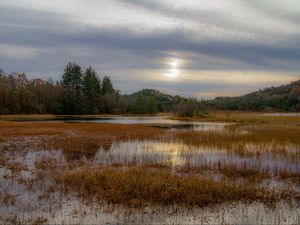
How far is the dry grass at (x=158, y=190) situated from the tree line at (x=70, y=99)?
82.5 metres

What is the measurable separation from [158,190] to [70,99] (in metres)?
104

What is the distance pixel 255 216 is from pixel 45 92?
377 ft

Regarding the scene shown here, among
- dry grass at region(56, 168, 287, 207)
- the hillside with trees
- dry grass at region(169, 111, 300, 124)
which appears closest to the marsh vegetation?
dry grass at region(56, 168, 287, 207)

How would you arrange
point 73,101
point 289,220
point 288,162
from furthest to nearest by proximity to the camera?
point 73,101, point 288,162, point 289,220

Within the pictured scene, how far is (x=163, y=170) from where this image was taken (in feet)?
56.0

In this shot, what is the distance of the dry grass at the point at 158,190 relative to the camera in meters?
11.8

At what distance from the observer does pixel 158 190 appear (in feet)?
41.7

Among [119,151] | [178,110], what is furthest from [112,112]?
[119,151]

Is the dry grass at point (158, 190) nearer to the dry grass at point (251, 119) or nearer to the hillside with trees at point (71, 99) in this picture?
the dry grass at point (251, 119)

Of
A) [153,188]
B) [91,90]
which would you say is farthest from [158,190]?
[91,90]

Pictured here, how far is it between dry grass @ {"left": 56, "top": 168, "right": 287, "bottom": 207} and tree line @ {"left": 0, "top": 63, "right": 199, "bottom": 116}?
271 feet

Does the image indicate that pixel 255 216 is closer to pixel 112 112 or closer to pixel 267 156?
pixel 267 156

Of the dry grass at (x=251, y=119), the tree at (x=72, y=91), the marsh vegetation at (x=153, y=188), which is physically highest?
the tree at (x=72, y=91)

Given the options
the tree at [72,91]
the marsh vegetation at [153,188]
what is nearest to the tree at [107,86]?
the tree at [72,91]
